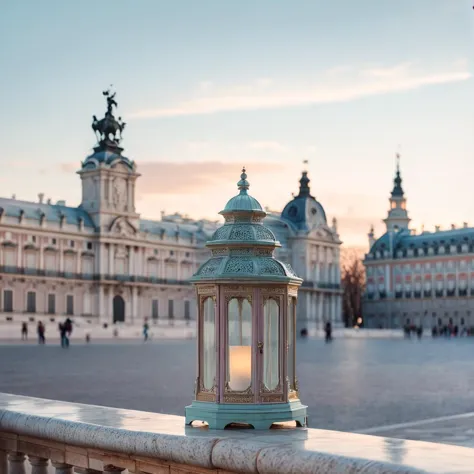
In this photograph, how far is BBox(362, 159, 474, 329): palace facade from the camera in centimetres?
10038

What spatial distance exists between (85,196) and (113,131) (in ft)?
20.5

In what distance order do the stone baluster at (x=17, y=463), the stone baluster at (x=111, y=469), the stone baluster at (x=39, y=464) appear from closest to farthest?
the stone baluster at (x=111, y=469), the stone baluster at (x=39, y=464), the stone baluster at (x=17, y=463)

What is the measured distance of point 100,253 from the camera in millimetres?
73500

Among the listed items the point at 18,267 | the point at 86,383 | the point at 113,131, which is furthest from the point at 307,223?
the point at 86,383

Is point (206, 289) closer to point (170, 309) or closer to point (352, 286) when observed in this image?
point (170, 309)

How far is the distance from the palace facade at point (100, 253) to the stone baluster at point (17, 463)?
62.3 m

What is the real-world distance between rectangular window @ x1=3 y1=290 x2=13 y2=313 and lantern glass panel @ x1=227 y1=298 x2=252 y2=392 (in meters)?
63.4

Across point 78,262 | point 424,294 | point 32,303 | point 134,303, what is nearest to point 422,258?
point 424,294

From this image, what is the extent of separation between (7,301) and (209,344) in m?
63.7

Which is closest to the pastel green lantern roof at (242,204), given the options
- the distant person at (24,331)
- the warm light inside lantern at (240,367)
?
the warm light inside lantern at (240,367)

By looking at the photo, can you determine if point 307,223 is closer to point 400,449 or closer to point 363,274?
point 363,274

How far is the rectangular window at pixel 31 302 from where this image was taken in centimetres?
6788

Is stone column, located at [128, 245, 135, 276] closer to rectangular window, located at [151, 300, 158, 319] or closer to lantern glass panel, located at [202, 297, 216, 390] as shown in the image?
rectangular window, located at [151, 300, 158, 319]

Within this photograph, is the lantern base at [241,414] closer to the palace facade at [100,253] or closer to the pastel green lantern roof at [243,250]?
the pastel green lantern roof at [243,250]
